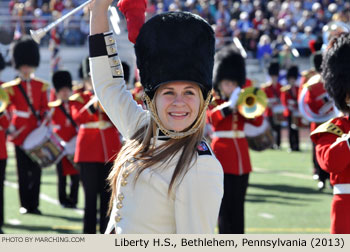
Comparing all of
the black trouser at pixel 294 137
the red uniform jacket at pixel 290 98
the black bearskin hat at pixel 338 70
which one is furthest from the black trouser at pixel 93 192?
the black trouser at pixel 294 137

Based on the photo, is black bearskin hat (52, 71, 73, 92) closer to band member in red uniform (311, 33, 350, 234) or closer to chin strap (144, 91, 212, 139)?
band member in red uniform (311, 33, 350, 234)

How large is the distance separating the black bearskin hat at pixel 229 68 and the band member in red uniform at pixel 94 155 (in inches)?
37.4

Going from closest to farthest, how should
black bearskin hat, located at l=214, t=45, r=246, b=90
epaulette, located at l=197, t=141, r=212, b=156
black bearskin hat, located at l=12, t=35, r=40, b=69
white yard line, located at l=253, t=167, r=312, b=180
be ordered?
epaulette, located at l=197, t=141, r=212, b=156 < black bearskin hat, located at l=214, t=45, r=246, b=90 < black bearskin hat, located at l=12, t=35, r=40, b=69 < white yard line, located at l=253, t=167, r=312, b=180

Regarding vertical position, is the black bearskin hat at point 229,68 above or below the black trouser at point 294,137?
above

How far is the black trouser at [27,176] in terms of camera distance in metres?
8.09

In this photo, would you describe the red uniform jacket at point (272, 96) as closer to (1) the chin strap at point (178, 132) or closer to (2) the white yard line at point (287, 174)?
(2) the white yard line at point (287, 174)

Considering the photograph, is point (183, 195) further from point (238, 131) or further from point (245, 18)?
point (245, 18)

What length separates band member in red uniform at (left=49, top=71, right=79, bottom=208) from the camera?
8.29m

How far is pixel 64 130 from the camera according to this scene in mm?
8320

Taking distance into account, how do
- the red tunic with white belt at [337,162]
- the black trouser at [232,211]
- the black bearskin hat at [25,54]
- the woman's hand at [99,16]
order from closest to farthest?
the woman's hand at [99,16] → the red tunic with white belt at [337,162] → the black trouser at [232,211] → the black bearskin hat at [25,54]

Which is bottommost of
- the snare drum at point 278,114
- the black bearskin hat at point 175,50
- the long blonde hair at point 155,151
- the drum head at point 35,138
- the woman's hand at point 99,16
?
the snare drum at point 278,114

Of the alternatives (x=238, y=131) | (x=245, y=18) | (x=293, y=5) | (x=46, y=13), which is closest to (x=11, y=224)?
(x=238, y=131)

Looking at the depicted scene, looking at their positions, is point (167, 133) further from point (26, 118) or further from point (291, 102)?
point (291, 102)

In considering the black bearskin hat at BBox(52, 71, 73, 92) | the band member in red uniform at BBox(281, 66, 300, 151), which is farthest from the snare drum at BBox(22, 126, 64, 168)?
the band member in red uniform at BBox(281, 66, 300, 151)
